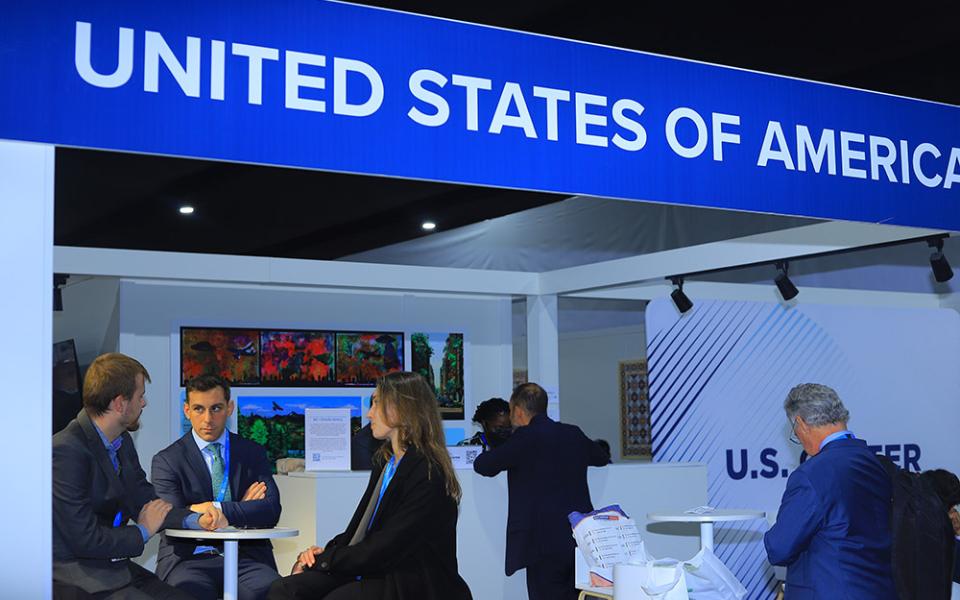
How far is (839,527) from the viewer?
354 centimetres

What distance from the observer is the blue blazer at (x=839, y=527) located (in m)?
3.53

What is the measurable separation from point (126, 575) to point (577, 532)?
185cm

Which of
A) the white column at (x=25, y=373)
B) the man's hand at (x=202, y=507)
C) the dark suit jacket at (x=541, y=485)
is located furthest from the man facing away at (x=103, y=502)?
the dark suit jacket at (x=541, y=485)

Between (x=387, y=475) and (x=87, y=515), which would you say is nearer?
(x=87, y=515)

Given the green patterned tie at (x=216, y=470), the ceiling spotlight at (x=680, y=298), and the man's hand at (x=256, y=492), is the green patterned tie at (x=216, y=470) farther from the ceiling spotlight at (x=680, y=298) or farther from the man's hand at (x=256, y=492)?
the ceiling spotlight at (x=680, y=298)

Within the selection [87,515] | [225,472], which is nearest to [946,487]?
[225,472]

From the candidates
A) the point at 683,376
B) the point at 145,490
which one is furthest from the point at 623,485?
the point at 145,490

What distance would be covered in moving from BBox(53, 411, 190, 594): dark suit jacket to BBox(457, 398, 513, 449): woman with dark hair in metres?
3.12

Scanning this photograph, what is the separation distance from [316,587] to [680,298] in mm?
4244

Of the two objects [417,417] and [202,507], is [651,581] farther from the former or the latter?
[202,507]

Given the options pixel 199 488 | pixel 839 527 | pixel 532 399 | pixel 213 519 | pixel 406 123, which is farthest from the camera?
pixel 532 399

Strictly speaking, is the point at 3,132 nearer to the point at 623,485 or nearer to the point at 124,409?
the point at 124,409

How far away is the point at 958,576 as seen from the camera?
16.7 ft

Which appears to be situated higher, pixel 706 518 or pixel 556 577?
pixel 706 518
